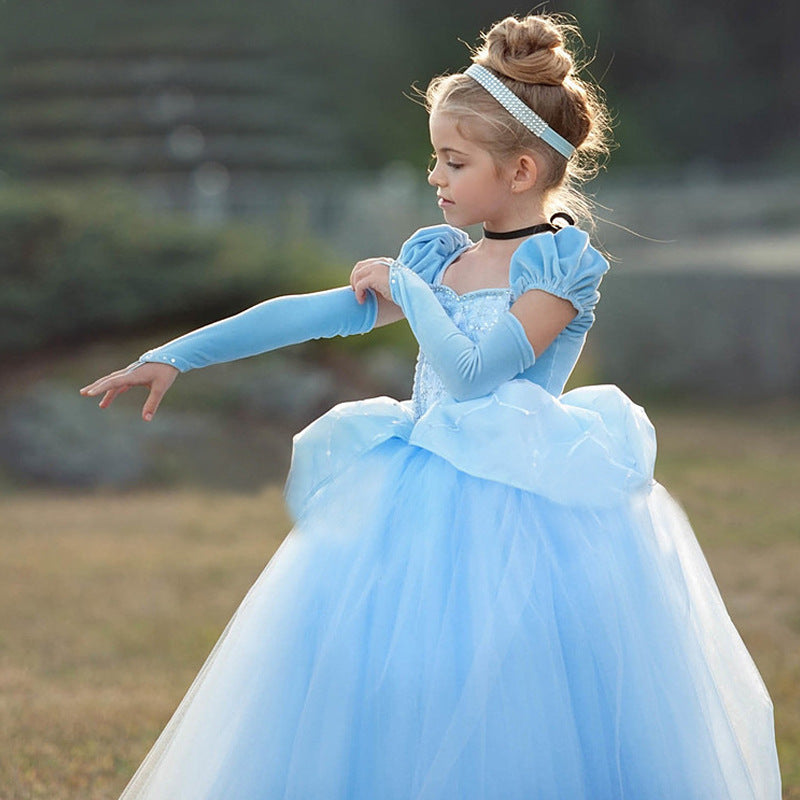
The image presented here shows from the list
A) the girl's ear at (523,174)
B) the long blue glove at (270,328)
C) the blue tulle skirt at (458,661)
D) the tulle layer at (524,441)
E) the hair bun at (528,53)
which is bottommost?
the blue tulle skirt at (458,661)

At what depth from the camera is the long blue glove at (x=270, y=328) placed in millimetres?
2037

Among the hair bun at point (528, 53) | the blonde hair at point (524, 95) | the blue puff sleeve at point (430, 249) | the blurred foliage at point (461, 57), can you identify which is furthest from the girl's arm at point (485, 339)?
the blurred foliage at point (461, 57)

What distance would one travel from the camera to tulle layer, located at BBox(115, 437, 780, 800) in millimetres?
1802

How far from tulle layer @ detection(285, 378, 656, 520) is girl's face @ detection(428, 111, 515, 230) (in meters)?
0.26

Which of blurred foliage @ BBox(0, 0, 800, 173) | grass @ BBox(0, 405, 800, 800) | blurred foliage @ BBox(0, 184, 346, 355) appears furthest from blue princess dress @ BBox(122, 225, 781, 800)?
blurred foliage @ BBox(0, 0, 800, 173)

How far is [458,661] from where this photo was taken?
5.97 ft

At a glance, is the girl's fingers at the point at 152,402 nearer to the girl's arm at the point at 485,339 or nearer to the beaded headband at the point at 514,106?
the girl's arm at the point at 485,339

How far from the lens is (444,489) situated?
6.30ft

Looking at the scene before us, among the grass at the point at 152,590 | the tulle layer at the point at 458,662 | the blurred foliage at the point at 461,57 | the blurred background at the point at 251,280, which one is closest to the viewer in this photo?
the tulle layer at the point at 458,662

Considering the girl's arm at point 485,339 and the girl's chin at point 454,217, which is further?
the girl's chin at point 454,217

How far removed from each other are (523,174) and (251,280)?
577cm

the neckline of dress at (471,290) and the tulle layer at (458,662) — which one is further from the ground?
the neckline of dress at (471,290)

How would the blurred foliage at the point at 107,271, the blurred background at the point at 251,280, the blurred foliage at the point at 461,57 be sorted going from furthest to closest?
1. the blurred foliage at the point at 461,57
2. the blurred foliage at the point at 107,271
3. the blurred background at the point at 251,280

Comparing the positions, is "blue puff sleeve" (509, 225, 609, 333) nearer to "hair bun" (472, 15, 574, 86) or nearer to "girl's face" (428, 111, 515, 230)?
"girl's face" (428, 111, 515, 230)
